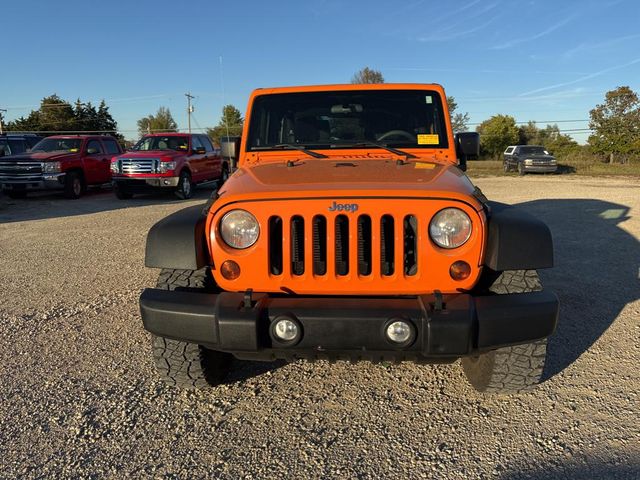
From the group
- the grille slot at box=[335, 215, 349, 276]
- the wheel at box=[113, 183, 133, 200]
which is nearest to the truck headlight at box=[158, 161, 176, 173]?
the wheel at box=[113, 183, 133, 200]

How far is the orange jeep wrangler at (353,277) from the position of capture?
7.38 feet

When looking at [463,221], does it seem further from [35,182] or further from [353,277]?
[35,182]

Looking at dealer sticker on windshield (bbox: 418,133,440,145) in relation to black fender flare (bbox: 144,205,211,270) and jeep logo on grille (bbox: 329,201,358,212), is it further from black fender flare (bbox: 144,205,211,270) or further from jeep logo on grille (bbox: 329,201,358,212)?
black fender flare (bbox: 144,205,211,270)

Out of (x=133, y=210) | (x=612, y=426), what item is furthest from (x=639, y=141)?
(x=612, y=426)

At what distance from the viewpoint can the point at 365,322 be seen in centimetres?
222

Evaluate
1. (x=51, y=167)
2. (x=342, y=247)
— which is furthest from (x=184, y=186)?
(x=342, y=247)

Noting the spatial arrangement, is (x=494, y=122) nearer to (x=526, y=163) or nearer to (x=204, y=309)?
(x=526, y=163)

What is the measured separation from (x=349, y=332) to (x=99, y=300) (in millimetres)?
3345

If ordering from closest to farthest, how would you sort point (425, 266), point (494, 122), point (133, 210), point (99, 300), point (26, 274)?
point (425, 266), point (99, 300), point (26, 274), point (133, 210), point (494, 122)

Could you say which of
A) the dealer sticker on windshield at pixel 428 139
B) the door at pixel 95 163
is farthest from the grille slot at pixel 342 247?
the door at pixel 95 163

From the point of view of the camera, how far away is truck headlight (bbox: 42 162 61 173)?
41.4 ft

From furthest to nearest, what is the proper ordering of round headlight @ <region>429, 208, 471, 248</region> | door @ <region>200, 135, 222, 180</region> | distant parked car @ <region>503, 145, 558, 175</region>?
distant parked car @ <region>503, 145, 558, 175</region>
door @ <region>200, 135, 222, 180</region>
round headlight @ <region>429, 208, 471, 248</region>

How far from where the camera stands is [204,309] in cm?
234

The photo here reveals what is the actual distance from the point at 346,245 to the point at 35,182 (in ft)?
41.7
